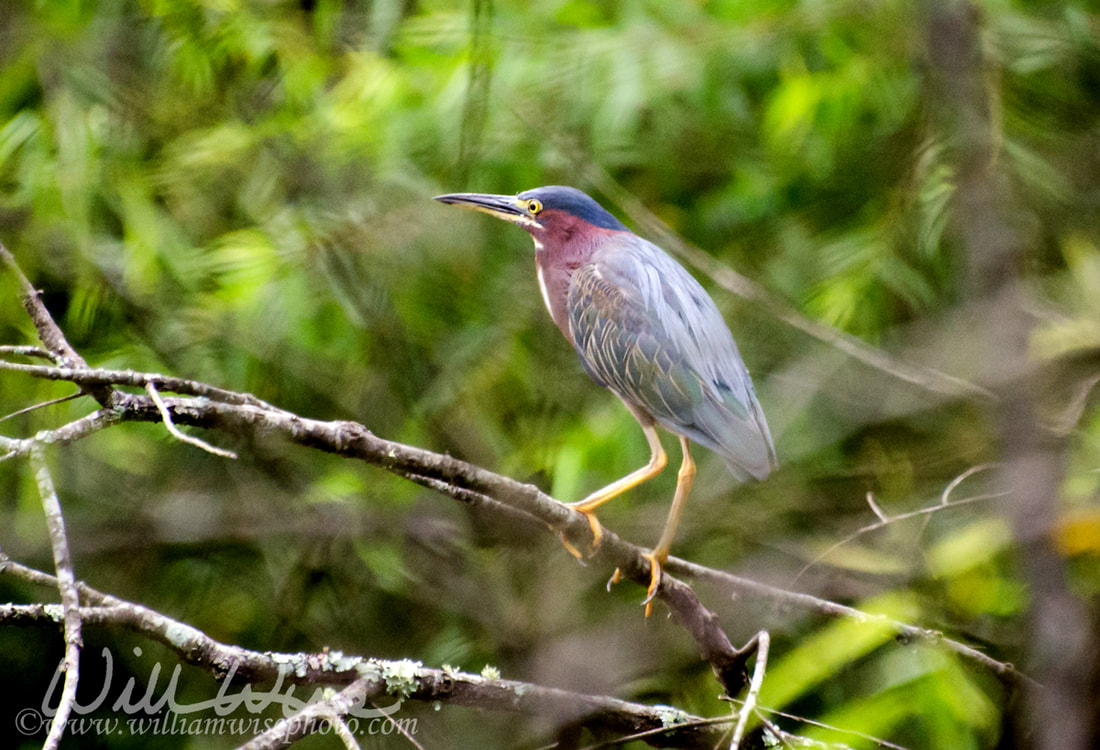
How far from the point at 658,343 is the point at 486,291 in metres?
0.71

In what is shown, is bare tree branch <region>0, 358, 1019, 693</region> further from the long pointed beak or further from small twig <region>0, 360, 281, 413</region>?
the long pointed beak

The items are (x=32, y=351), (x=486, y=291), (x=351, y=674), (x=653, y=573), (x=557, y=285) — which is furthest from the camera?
(x=486, y=291)

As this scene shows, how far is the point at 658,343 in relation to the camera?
172 centimetres

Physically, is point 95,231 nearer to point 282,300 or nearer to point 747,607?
point 282,300

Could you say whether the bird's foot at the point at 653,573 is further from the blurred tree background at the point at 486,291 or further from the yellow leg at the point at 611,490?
the blurred tree background at the point at 486,291

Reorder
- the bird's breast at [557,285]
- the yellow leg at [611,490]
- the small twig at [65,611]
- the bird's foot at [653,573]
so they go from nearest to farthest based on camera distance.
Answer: the small twig at [65,611] → the yellow leg at [611,490] → the bird's foot at [653,573] → the bird's breast at [557,285]

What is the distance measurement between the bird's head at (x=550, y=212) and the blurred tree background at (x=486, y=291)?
174 millimetres

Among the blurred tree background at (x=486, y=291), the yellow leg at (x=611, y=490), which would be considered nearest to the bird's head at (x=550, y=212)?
the blurred tree background at (x=486, y=291)

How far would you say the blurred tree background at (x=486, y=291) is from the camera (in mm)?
1843

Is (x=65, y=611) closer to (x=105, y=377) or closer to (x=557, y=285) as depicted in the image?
(x=105, y=377)

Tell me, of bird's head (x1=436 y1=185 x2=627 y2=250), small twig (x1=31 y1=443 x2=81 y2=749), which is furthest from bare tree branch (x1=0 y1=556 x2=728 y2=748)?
bird's head (x1=436 y1=185 x2=627 y2=250)

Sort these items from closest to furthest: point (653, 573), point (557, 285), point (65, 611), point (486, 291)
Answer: point (65, 611) < point (653, 573) < point (557, 285) < point (486, 291)

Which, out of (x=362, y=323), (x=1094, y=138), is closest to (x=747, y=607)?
(x=362, y=323)

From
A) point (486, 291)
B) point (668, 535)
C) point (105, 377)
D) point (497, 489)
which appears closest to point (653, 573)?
point (668, 535)
